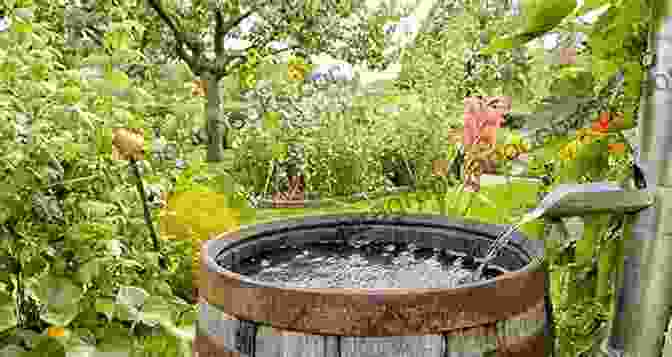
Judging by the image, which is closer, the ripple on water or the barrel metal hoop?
the barrel metal hoop

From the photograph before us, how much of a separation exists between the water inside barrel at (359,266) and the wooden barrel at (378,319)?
148 millimetres

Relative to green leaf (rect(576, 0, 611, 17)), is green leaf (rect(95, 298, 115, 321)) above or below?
below

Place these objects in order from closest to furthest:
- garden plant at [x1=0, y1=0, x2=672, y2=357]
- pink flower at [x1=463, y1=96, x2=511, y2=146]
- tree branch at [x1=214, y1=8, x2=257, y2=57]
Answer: garden plant at [x1=0, y1=0, x2=672, y2=357] → pink flower at [x1=463, y1=96, x2=511, y2=146] → tree branch at [x1=214, y1=8, x2=257, y2=57]

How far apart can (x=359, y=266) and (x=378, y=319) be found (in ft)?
1.17

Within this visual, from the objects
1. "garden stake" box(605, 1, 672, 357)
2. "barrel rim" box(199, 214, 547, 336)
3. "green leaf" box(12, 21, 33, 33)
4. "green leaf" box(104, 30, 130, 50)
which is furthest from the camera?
"green leaf" box(104, 30, 130, 50)

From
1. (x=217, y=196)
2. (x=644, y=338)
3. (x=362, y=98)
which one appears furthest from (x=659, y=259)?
(x=362, y=98)

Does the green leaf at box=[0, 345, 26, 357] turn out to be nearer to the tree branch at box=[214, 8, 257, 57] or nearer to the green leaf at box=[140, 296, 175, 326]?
the green leaf at box=[140, 296, 175, 326]

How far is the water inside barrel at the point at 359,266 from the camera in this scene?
0.96 metres

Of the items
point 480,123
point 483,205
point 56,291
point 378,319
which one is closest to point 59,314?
point 56,291

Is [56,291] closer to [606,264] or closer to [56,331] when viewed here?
[56,331]

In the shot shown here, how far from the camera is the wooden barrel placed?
70cm

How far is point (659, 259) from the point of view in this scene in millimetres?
542

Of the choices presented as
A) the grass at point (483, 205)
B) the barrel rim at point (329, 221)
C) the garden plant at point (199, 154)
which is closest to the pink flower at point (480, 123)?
the garden plant at point (199, 154)

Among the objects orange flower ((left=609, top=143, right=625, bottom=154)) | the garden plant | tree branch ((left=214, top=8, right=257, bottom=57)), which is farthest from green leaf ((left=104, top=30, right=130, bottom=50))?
tree branch ((left=214, top=8, right=257, bottom=57))
